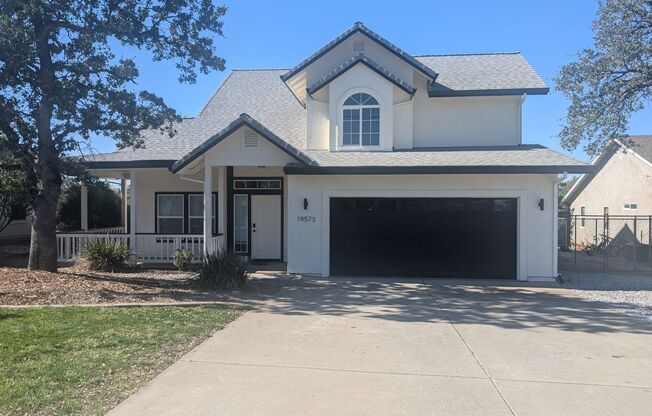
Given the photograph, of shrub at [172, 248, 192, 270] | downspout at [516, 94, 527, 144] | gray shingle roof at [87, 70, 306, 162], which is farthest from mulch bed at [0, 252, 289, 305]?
downspout at [516, 94, 527, 144]

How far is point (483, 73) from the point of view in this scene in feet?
51.9

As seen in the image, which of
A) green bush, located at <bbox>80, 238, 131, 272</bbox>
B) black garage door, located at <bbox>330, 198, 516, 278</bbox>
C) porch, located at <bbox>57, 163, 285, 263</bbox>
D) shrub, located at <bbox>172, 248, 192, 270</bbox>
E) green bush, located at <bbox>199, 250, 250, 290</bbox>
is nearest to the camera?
green bush, located at <bbox>199, 250, 250, 290</bbox>

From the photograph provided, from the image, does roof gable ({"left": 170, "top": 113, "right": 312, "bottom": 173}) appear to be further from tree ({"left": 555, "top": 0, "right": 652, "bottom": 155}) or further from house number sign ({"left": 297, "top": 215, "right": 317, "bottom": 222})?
tree ({"left": 555, "top": 0, "right": 652, "bottom": 155})

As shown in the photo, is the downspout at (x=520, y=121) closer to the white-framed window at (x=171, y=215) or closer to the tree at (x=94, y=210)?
the white-framed window at (x=171, y=215)

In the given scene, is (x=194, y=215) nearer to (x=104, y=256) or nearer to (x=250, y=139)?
(x=104, y=256)

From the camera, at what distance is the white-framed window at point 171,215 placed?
1631 cm

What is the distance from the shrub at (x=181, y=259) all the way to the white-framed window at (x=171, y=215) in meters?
2.56

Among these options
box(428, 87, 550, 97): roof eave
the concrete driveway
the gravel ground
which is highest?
box(428, 87, 550, 97): roof eave

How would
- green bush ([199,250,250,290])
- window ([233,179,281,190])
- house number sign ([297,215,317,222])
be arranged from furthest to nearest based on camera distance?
window ([233,179,281,190]) → house number sign ([297,215,317,222]) → green bush ([199,250,250,290])

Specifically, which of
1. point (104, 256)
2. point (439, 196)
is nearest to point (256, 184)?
point (104, 256)

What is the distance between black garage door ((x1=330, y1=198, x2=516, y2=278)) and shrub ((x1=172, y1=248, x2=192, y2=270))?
415 cm

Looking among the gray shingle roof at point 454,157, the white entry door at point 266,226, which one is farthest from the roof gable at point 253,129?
the white entry door at point 266,226

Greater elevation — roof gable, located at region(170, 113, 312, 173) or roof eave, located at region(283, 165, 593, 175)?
roof gable, located at region(170, 113, 312, 173)

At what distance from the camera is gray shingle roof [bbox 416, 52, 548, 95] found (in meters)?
14.6
